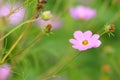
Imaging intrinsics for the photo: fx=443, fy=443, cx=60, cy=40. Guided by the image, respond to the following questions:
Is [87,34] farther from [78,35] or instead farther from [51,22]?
[51,22]

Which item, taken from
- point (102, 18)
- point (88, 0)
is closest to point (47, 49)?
point (102, 18)

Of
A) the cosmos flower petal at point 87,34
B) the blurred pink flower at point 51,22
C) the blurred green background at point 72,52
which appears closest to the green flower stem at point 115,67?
the blurred green background at point 72,52

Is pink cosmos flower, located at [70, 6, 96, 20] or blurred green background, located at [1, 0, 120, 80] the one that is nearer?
blurred green background, located at [1, 0, 120, 80]

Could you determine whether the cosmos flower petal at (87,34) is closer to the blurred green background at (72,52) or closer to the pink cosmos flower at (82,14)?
the blurred green background at (72,52)

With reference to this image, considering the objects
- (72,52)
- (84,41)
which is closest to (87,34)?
(84,41)

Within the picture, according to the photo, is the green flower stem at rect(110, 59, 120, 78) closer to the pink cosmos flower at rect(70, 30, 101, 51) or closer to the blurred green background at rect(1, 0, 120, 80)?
the blurred green background at rect(1, 0, 120, 80)

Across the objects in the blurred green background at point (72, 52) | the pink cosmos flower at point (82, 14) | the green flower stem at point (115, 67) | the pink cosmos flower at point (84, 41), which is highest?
the pink cosmos flower at point (82, 14)

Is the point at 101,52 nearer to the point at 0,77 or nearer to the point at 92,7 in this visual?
the point at 92,7

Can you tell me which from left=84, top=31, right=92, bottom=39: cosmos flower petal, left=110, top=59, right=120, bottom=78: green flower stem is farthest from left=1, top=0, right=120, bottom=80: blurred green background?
left=84, top=31, right=92, bottom=39: cosmos flower petal

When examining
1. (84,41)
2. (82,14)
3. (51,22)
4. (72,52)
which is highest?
(82,14)
